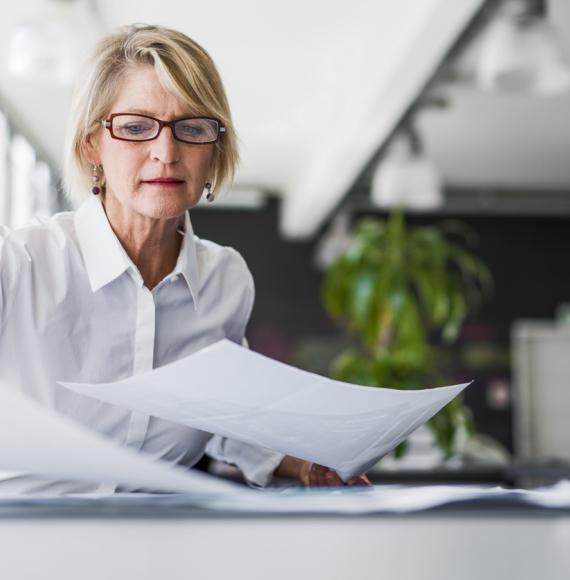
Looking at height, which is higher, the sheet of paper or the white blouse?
the white blouse

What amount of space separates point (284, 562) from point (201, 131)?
54cm

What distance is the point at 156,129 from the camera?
0.85m

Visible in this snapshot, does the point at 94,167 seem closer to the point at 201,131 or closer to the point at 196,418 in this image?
the point at 201,131

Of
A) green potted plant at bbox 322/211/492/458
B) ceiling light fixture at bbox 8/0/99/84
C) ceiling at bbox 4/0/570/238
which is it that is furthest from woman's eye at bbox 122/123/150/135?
green potted plant at bbox 322/211/492/458

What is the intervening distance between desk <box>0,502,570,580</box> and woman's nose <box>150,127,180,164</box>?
0.44 meters

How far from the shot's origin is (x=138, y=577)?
0.42 m

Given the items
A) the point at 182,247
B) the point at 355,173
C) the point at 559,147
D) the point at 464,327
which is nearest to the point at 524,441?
the point at 464,327

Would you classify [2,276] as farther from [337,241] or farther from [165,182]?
[337,241]

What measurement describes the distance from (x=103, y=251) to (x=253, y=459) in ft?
0.95

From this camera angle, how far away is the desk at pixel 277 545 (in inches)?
16.5

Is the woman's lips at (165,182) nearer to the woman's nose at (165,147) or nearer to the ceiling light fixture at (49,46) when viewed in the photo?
the woman's nose at (165,147)

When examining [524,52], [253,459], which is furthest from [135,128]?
[524,52]

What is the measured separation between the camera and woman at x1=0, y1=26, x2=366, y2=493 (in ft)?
2.83

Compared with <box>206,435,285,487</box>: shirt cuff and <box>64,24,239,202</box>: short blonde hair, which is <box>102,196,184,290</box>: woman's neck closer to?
<box>64,24,239,202</box>: short blonde hair
